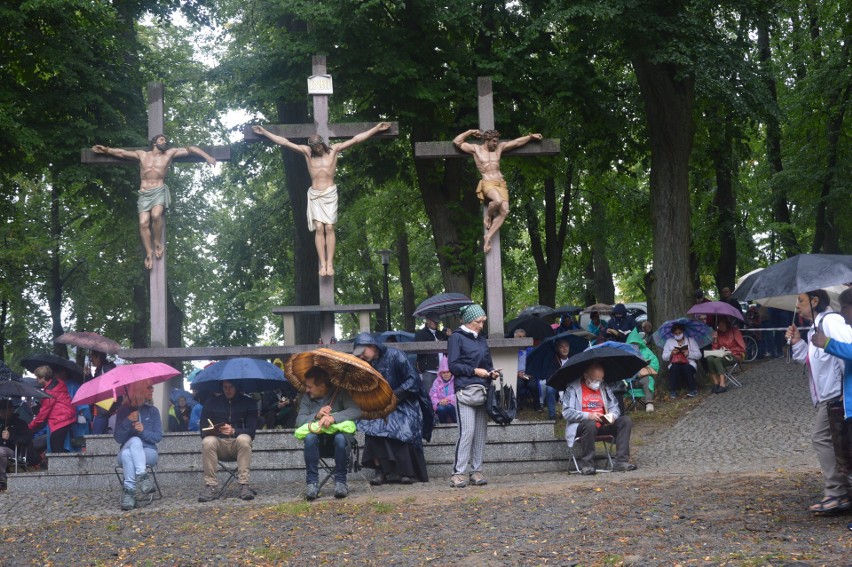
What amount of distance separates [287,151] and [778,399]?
1032cm

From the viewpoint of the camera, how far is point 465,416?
11969 millimetres

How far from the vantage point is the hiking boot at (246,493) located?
1152 cm

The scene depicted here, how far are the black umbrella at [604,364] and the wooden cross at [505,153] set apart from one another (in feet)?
9.87

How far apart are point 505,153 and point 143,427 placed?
6.94 meters

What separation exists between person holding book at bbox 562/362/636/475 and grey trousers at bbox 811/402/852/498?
3.68 metres

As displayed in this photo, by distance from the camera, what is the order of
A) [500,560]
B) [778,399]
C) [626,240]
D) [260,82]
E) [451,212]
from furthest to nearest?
[626,240] < [451,212] < [260,82] < [778,399] < [500,560]

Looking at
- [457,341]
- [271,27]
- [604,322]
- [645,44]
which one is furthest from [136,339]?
[457,341]

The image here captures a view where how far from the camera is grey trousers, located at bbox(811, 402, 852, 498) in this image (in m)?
8.82

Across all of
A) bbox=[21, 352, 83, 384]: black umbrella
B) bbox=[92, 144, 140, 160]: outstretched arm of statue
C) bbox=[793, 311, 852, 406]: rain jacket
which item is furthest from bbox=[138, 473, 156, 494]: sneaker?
bbox=[793, 311, 852, 406]: rain jacket

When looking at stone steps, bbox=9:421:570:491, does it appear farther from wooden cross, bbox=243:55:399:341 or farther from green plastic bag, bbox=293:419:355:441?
wooden cross, bbox=243:55:399:341

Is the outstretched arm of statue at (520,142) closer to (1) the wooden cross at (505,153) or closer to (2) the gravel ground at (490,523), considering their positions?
(1) the wooden cross at (505,153)

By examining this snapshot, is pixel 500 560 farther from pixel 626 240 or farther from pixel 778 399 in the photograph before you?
pixel 626 240

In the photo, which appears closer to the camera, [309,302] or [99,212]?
[309,302]

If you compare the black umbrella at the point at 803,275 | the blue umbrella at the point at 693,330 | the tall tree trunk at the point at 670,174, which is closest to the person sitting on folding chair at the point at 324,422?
the black umbrella at the point at 803,275
